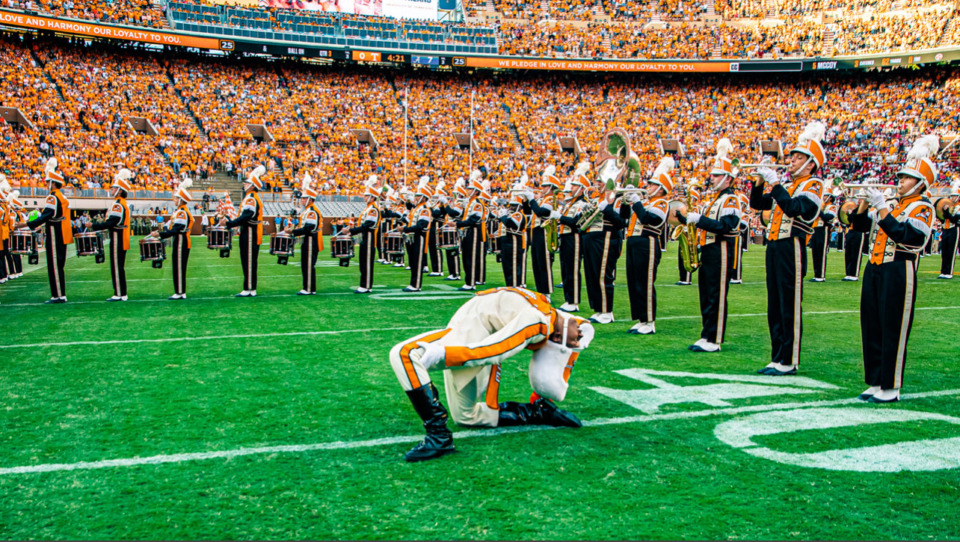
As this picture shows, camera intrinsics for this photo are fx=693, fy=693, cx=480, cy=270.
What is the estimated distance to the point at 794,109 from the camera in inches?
1581

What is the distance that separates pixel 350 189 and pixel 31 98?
45.7ft

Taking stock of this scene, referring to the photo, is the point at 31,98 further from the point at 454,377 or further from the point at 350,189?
the point at 454,377

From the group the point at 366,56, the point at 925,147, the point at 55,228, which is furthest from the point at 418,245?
the point at 366,56

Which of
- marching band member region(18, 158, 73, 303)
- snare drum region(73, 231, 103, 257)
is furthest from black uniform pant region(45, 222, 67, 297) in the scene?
snare drum region(73, 231, 103, 257)

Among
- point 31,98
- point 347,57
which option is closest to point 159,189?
point 31,98

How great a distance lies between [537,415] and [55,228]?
8.80 metres

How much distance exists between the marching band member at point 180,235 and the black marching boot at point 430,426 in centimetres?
812

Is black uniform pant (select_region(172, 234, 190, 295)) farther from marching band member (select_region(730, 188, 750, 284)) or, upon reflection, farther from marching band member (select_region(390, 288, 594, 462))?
marching band member (select_region(730, 188, 750, 284))

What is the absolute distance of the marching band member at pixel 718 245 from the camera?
683cm

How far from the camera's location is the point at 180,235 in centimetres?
1072

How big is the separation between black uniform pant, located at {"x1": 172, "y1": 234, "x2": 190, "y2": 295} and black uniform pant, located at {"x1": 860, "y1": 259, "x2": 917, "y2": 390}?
9247 mm

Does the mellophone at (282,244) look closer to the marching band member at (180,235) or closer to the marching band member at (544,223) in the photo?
the marching band member at (180,235)

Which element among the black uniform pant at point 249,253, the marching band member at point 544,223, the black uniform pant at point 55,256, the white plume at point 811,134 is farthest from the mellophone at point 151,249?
the white plume at point 811,134

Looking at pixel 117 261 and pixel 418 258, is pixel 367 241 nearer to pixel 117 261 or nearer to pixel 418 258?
pixel 418 258
